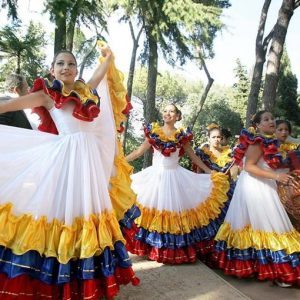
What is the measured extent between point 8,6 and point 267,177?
28.7 feet

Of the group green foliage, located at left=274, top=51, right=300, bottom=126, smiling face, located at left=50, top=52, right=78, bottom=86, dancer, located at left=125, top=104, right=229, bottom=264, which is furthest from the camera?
green foliage, located at left=274, top=51, right=300, bottom=126

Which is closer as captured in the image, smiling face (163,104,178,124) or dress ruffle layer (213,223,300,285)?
dress ruffle layer (213,223,300,285)

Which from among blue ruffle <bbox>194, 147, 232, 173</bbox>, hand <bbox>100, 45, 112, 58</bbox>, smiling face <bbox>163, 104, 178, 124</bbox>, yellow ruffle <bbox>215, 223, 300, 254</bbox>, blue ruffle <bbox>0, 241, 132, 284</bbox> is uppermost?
hand <bbox>100, 45, 112, 58</bbox>

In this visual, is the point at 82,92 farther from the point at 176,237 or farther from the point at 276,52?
the point at 276,52

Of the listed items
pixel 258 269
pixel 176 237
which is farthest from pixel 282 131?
pixel 176 237

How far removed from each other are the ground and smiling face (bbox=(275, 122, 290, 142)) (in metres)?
1.75

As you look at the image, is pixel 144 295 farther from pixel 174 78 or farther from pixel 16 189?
pixel 174 78

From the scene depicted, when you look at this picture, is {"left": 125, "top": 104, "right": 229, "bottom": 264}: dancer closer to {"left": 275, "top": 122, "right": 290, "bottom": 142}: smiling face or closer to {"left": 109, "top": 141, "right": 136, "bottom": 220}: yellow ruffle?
{"left": 275, "top": 122, "right": 290, "bottom": 142}: smiling face

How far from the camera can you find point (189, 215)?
16.4 ft

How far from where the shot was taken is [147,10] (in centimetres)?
1205

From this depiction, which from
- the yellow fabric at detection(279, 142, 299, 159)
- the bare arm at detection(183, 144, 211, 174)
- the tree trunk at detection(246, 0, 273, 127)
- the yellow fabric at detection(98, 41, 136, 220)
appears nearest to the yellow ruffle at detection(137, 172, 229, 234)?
the bare arm at detection(183, 144, 211, 174)

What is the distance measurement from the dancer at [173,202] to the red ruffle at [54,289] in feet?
5.63

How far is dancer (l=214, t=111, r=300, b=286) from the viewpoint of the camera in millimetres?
4047

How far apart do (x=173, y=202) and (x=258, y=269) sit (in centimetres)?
130
